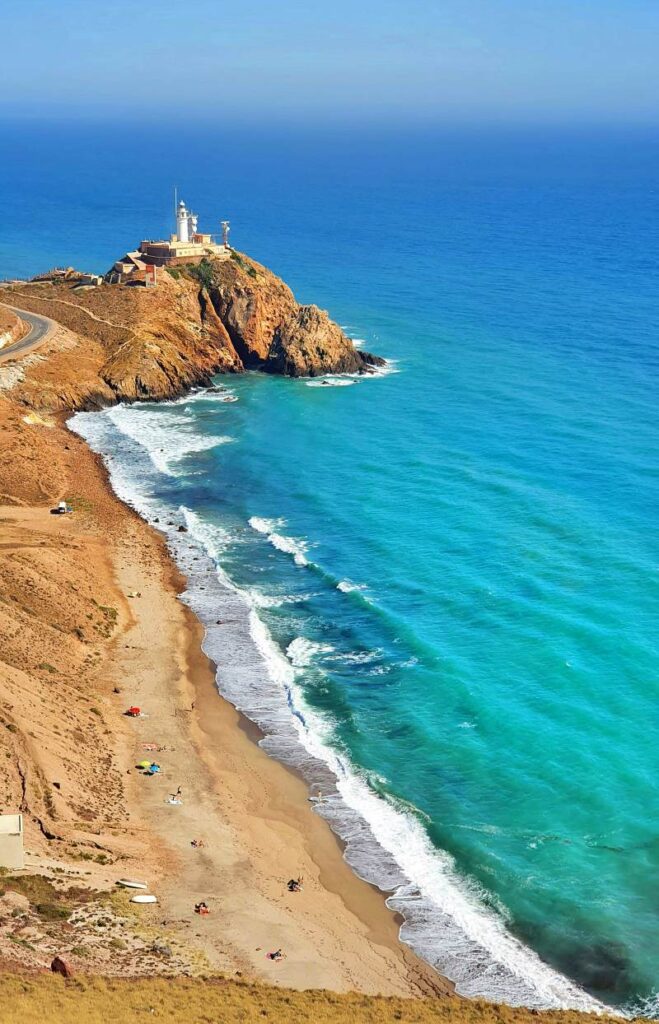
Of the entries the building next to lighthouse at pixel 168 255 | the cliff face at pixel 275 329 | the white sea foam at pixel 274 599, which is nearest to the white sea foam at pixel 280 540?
the white sea foam at pixel 274 599

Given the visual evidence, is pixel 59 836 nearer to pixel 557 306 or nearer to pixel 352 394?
pixel 352 394

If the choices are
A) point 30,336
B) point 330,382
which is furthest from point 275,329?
point 30,336

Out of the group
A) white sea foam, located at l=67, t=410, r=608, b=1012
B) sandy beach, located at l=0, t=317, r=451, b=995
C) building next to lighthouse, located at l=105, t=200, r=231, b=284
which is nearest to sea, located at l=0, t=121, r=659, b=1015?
white sea foam, located at l=67, t=410, r=608, b=1012

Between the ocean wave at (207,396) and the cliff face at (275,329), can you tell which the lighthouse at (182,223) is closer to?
the cliff face at (275,329)

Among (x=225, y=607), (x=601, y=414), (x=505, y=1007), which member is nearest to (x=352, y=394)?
(x=601, y=414)

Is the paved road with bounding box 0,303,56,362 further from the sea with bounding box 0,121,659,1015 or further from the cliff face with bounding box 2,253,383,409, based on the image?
the sea with bounding box 0,121,659,1015

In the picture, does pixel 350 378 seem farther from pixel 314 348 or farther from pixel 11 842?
pixel 11 842

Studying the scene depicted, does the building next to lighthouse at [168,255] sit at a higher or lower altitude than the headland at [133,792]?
higher
